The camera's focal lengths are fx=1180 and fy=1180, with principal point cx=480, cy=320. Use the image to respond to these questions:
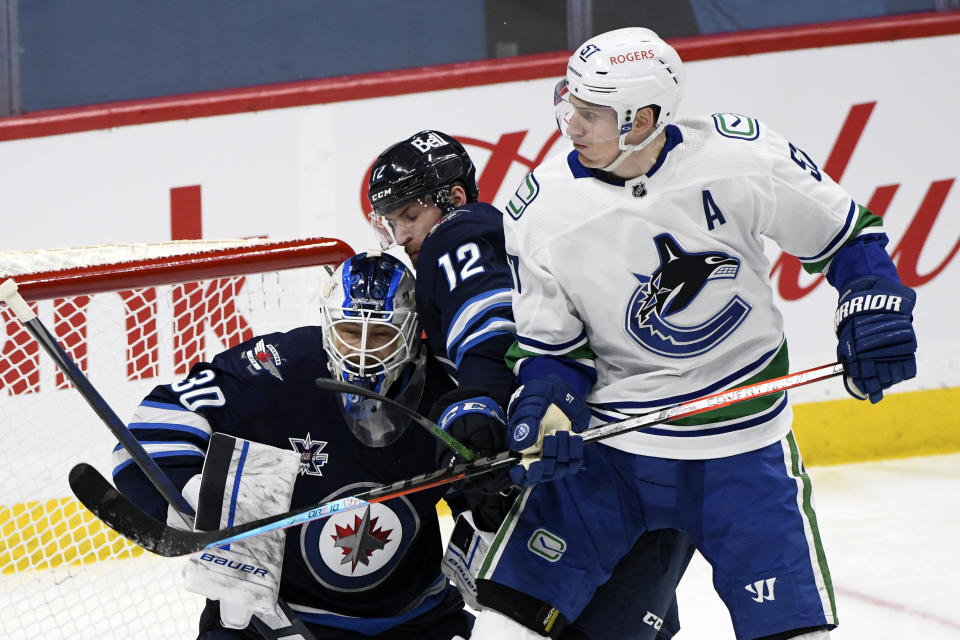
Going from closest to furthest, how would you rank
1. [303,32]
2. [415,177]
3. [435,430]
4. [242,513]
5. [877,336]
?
1. [877,336]
2. [435,430]
3. [242,513]
4. [415,177]
5. [303,32]

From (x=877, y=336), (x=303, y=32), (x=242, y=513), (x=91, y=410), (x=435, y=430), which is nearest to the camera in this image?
(x=877, y=336)

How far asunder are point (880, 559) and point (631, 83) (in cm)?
188

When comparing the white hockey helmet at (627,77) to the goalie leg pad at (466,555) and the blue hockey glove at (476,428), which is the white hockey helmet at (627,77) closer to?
the blue hockey glove at (476,428)

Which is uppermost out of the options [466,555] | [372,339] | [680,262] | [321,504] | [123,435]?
[680,262]

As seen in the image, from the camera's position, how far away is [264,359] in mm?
2100

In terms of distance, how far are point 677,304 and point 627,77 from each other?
0.34 metres

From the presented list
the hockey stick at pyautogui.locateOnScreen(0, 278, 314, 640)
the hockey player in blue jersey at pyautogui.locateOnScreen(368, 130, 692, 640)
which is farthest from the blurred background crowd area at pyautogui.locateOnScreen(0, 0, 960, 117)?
the hockey stick at pyautogui.locateOnScreen(0, 278, 314, 640)

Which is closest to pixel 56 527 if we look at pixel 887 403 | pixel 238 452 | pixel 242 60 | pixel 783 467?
pixel 238 452

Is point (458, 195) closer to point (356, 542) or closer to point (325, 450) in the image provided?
point (325, 450)

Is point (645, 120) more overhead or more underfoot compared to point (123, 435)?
more overhead

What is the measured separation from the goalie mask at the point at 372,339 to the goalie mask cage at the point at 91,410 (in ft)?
1.77

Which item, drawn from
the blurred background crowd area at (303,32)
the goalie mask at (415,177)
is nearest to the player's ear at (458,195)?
the goalie mask at (415,177)

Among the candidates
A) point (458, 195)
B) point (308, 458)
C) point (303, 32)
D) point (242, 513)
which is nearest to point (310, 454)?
point (308, 458)

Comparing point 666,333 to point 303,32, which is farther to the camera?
point 303,32
